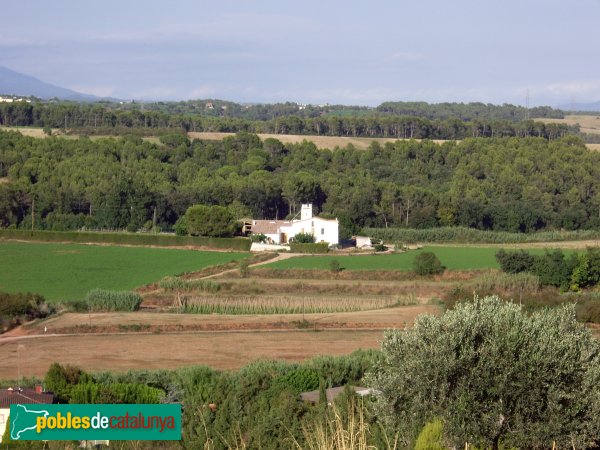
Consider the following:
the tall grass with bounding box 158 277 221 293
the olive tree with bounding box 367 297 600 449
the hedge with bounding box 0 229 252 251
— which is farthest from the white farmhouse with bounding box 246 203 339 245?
the olive tree with bounding box 367 297 600 449

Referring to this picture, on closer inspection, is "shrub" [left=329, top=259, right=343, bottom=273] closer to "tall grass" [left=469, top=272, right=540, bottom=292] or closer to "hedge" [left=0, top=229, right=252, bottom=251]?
"tall grass" [left=469, top=272, right=540, bottom=292]

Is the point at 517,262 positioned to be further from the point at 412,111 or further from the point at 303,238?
the point at 412,111

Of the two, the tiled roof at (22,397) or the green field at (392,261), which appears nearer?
the tiled roof at (22,397)

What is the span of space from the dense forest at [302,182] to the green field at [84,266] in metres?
9.43

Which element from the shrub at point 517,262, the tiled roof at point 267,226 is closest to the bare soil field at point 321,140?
the tiled roof at point 267,226

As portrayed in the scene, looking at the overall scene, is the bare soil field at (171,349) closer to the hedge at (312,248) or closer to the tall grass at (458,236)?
the hedge at (312,248)

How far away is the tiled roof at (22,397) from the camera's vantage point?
19.5 m

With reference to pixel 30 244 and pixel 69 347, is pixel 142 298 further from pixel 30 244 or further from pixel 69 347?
pixel 30 244

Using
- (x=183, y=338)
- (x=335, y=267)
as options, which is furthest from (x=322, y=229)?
(x=183, y=338)

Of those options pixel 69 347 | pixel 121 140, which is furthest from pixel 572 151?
pixel 69 347

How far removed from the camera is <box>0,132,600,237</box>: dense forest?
71938 mm

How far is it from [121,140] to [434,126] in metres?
40.1

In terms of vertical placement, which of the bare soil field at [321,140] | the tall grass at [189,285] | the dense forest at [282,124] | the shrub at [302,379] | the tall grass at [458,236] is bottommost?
the tall grass at [458,236]

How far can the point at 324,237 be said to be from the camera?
60.6 meters
